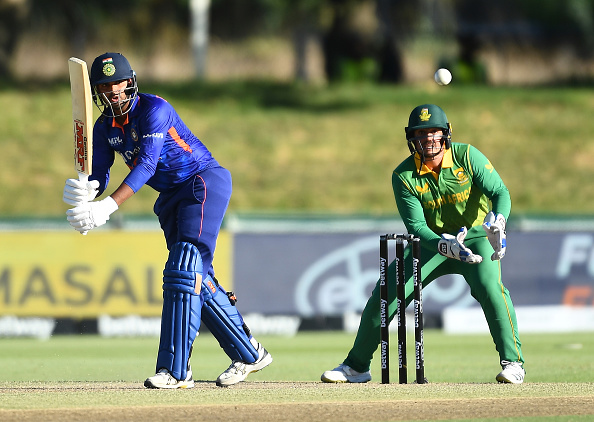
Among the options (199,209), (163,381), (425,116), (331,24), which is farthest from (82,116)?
(331,24)

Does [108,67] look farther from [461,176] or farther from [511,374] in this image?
[511,374]

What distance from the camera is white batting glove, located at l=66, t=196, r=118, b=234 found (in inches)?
230

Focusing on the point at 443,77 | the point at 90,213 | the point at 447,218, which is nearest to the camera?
the point at 90,213

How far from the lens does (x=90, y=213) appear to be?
5.86 metres

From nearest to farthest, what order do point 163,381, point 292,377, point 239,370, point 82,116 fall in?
point 163,381, point 82,116, point 239,370, point 292,377

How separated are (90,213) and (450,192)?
7.48 ft

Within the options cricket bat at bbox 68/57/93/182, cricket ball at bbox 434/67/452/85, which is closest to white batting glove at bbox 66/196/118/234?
cricket bat at bbox 68/57/93/182

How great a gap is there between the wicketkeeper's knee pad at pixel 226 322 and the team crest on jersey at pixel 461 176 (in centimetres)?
161

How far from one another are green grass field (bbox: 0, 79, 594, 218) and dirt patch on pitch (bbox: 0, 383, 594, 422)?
591 inches

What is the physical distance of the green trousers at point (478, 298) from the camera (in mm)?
6566

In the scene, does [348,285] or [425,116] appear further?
[348,285]

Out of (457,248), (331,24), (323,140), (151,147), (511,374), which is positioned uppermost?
(331,24)

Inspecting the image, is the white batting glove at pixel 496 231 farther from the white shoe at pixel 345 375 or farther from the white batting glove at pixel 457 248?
the white shoe at pixel 345 375

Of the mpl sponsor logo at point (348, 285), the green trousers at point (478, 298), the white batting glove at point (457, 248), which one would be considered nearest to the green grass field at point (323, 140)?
the mpl sponsor logo at point (348, 285)
